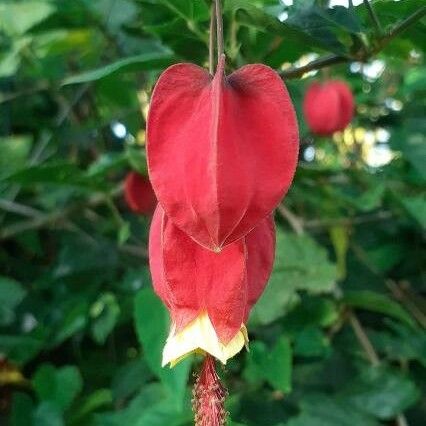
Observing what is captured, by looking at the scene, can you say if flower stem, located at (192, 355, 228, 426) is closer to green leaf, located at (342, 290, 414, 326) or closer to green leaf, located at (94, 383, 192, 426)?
green leaf, located at (94, 383, 192, 426)

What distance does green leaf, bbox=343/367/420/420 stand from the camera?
884 millimetres

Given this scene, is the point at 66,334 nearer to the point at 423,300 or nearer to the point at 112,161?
the point at 112,161

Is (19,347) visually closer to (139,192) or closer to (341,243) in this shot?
(139,192)

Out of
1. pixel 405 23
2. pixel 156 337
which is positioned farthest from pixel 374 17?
pixel 156 337

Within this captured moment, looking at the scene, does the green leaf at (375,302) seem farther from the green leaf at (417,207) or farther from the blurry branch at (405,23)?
the blurry branch at (405,23)

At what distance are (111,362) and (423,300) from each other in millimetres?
396

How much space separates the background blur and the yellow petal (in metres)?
0.19

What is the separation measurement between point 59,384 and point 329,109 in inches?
17.1

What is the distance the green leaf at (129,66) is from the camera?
602 millimetres

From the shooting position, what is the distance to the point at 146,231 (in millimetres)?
1156

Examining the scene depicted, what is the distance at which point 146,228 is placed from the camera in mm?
1156

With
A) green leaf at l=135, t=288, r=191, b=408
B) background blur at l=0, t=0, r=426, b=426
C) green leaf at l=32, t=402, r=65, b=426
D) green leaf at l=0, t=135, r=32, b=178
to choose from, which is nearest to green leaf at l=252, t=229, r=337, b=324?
background blur at l=0, t=0, r=426, b=426

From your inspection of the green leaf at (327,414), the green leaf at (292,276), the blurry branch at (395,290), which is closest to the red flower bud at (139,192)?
the green leaf at (292,276)

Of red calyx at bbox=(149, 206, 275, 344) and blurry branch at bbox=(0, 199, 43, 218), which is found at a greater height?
red calyx at bbox=(149, 206, 275, 344)
